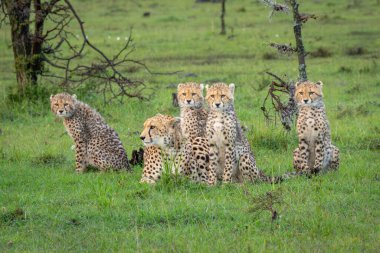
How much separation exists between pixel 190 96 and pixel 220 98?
70cm

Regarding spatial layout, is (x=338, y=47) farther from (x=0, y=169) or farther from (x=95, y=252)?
(x=95, y=252)

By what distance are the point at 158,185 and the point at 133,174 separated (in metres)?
0.97

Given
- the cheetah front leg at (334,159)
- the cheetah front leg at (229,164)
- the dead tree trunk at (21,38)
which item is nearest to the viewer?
the cheetah front leg at (229,164)

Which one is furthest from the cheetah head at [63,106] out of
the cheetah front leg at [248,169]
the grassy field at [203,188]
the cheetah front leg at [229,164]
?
the cheetah front leg at [248,169]

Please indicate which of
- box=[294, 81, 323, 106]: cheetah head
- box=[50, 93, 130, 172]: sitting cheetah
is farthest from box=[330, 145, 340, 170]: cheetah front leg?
box=[50, 93, 130, 172]: sitting cheetah

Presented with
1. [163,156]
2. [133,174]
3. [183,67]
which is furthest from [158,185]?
[183,67]

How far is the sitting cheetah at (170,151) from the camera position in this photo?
7.61 metres

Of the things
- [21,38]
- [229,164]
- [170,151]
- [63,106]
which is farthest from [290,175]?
[21,38]

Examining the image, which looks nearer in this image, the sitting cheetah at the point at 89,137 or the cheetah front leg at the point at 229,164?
the cheetah front leg at the point at 229,164

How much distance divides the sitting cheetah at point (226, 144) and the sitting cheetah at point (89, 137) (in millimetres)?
1243

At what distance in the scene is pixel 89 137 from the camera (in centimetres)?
878

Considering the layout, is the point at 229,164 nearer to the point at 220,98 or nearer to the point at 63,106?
the point at 220,98

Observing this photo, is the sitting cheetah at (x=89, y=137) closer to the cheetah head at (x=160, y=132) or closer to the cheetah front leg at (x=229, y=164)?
the cheetah head at (x=160, y=132)

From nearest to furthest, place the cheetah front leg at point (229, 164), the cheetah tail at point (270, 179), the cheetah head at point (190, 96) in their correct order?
the cheetah tail at point (270, 179)
the cheetah front leg at point (229, 164)
the cheetah head at point (190, 96)
